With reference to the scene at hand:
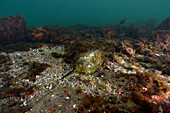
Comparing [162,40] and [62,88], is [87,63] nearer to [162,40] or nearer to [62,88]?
[62,88]

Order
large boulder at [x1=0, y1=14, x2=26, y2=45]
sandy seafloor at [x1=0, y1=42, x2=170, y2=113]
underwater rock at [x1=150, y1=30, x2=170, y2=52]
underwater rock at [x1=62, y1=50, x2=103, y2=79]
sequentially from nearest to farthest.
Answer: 1. sandy seafloor at [x1=0, y1=42, x2=170, y2=113]
2. underwater rock at [x1=62, y1=50, x2=103, y2=79]
3. underwater rock at [x1=150, y1=30, x2=170, y2=52]
4. large boulder at [x1=0, y1=14, x2=26, y2=45]

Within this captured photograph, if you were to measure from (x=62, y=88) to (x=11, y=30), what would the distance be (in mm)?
15420

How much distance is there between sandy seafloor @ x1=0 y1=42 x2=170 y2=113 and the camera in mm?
4199

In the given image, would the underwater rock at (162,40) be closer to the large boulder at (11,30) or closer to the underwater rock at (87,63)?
the underwater rock at (87,63)

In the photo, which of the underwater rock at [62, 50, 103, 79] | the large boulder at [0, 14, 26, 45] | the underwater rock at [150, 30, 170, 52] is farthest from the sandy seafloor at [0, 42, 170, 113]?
the large boulder at [0, 14, 26, 45]

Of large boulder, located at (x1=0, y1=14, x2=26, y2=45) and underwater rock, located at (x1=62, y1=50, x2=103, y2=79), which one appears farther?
large boulder, located at (x1=0, y1=14, x2=26, y2=45)

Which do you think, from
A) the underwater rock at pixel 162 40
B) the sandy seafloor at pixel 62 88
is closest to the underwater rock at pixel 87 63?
the sandy seafloor at pixel 62 88

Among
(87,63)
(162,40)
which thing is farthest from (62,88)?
(162,40)

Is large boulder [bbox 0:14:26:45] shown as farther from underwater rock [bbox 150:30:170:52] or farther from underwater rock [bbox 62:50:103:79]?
underwater rock [bbox 150:30:170:52]

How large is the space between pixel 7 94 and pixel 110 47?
34.3 ft

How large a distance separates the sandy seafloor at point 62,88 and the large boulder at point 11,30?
902 centimetres

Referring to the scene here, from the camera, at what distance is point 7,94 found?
192 inches

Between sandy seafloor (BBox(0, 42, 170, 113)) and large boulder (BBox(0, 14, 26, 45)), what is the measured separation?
9.02 m

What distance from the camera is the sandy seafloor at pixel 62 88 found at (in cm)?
420
